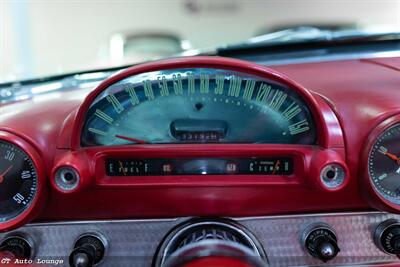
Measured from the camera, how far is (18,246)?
1.24 meters

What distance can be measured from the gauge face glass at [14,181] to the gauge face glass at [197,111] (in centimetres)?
17

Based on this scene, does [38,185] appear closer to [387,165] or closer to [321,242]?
[321,242]

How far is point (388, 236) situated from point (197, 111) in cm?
65

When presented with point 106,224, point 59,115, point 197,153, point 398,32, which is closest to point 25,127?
point 59,115

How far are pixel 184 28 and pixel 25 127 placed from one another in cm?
572

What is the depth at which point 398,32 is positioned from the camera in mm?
1783

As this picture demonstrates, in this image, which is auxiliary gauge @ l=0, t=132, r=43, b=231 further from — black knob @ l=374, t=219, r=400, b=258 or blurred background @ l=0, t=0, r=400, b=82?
blurred background @ l=0, t=0, r=400, b=82

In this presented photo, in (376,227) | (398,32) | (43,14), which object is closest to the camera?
(376,227)

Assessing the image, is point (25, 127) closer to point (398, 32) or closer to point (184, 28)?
point (398, 32)

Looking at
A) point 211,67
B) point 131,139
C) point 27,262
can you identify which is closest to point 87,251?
point 27,262

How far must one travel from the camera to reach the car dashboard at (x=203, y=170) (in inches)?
45.8

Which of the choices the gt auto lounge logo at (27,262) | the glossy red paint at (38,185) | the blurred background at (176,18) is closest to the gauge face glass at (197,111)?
the glossy red paint at (38,185)

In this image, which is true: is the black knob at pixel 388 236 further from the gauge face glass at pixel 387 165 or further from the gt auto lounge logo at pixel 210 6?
the gt auto lounge logo at pixel 210 6

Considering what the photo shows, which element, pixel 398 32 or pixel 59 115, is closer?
pixel 59 115
